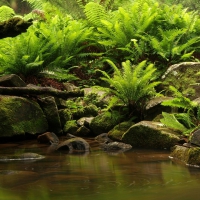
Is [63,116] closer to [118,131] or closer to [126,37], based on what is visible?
[118,131]

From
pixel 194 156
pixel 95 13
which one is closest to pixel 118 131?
pixel 194 156

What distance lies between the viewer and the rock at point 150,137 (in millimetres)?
4875

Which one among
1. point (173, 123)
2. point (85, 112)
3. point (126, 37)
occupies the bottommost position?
point (173, 123)

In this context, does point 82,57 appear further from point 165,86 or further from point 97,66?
point 165,86

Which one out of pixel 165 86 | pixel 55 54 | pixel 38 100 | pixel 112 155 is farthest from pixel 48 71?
pixel 112 155

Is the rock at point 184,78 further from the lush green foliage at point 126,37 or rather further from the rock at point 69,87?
the rock at point 69,87

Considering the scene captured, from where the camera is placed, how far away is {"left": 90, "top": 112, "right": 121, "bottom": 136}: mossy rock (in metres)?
6.08

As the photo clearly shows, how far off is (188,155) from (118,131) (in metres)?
1.93

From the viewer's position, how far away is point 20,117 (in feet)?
19.3

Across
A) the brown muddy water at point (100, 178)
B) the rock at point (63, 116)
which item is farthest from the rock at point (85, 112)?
the brown muddy water at point (100, 178)

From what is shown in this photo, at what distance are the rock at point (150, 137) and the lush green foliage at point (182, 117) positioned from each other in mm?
129

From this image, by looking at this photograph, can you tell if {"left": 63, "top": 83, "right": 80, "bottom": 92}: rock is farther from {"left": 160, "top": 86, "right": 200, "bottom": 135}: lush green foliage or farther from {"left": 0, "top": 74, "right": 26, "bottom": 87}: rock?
{"left": 160, "top": 86, "right": 200, "bottom": 135}: lush green foliage

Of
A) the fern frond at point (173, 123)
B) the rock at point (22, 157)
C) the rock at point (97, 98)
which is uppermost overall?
the rock at point (97, 98)

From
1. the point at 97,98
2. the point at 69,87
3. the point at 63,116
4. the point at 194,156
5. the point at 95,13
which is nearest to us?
the point at 194,156
